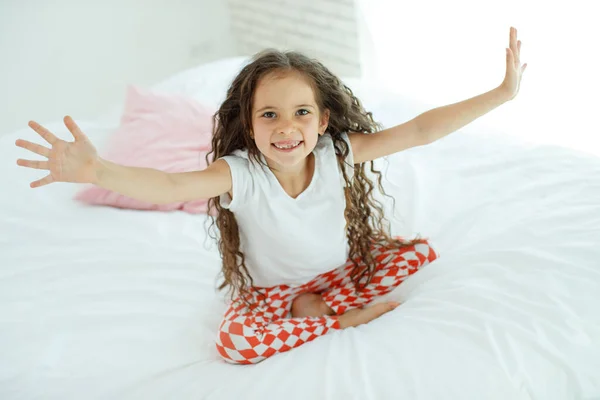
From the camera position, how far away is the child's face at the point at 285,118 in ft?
4.04

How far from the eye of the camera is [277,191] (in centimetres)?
131

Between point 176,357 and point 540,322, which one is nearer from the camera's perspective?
point 540,322

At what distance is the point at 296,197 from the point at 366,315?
10.4 inches

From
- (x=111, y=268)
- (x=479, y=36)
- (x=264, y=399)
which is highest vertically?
(x=479, y=36)

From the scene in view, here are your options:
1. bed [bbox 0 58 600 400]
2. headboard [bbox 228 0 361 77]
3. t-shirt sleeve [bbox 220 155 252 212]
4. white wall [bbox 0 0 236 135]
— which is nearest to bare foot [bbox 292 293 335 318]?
bed [bbox 0 58 600 400]

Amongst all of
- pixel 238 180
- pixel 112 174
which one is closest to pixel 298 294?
pixel 238 180

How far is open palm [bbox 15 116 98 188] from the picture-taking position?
1039 mm

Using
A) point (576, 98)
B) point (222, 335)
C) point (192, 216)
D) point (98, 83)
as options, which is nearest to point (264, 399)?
point (222, 335)

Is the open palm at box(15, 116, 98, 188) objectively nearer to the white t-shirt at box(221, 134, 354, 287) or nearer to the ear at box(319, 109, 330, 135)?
the white t-shirt at box(221, 134, 354, 287)

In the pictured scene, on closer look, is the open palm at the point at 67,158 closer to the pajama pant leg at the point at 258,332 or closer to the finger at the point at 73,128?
the finger at the point at 73,128

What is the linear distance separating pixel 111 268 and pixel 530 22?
55.1 inches

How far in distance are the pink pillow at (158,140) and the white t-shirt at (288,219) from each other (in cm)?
51

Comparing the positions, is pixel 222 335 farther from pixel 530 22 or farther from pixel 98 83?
pixel 98 83

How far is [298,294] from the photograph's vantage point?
1463 mm
